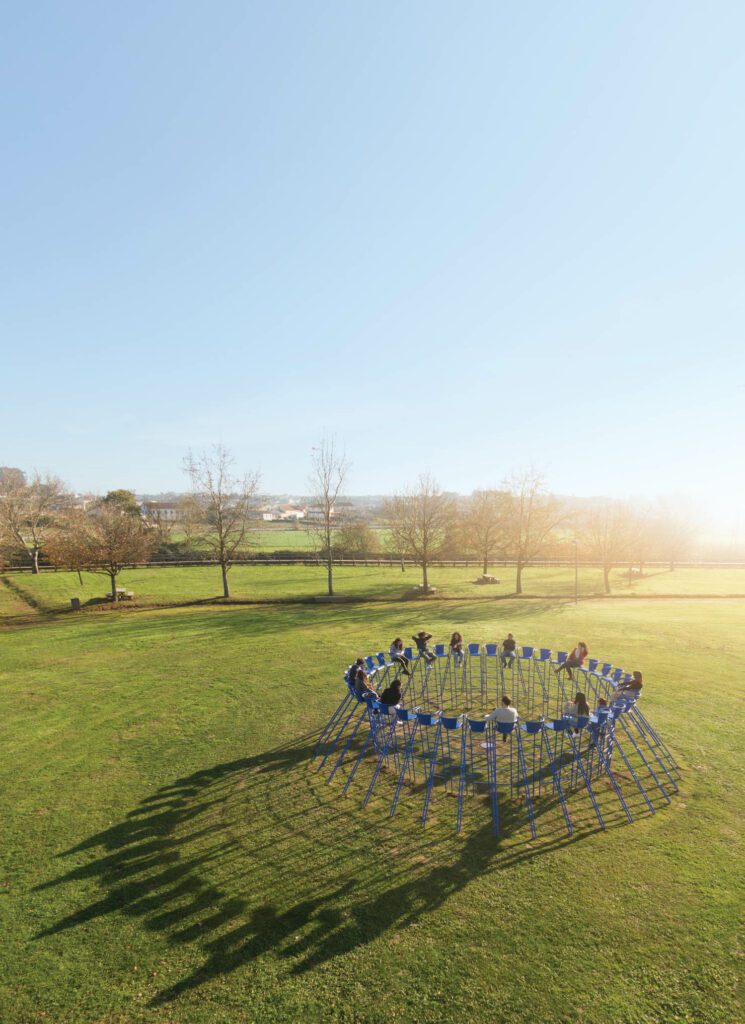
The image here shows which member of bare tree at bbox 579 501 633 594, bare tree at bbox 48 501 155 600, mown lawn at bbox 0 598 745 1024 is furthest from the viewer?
bare tree at bbox 579 501 633 594

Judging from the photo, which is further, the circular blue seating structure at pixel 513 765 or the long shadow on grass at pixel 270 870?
the circular blue seating structure at pixel 513 765

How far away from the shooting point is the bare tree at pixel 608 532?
5666 cm

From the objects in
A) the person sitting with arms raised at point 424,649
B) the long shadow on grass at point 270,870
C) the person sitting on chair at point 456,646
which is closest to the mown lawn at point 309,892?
the long shadow on grass at point 270,870

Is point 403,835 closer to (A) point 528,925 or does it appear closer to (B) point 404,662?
(A) point 528,925

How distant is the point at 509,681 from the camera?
74.8ft

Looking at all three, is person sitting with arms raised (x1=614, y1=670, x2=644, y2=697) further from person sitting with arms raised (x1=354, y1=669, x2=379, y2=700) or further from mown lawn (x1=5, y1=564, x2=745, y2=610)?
mown lawn (x1=5, y1=564, x2=745, y2=610)

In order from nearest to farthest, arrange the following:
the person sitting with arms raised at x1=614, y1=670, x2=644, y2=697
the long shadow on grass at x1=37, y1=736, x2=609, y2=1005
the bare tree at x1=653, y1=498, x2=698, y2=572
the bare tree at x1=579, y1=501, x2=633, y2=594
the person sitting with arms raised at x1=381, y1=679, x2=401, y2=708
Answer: the long shadow on grass at x1=37, y1=736, x2=609, y2=1005
the person sitting with arms raised at x1=614, y1=670, x2=644, y2=697
the person sitting with arms raised at x1=381, y1=679, x2=401, y2=708
the bare tree at x1=579, y1=501, x2=633, y2=594
the bare tree at x1=653, y1=498, x2=698, y2=572

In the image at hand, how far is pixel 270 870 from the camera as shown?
35.3ft

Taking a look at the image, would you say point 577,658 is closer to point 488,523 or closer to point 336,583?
point 336,583

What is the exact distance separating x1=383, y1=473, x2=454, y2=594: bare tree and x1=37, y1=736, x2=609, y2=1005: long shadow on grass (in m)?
37.6

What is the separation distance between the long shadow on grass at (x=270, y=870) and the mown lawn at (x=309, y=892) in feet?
0.15

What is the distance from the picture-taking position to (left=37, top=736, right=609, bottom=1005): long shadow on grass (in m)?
9.12

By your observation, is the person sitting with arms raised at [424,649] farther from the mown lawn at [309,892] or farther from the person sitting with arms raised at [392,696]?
the person sitting with arms raised at [392,696]

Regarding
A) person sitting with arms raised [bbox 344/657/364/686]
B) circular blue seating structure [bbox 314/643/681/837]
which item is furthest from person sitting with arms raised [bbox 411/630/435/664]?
person sitting with arms raised [bbox 344/657/364/686]
